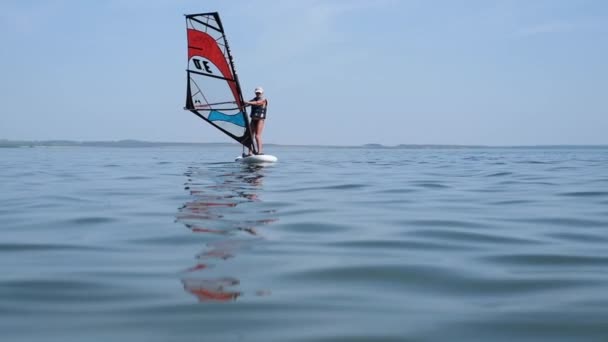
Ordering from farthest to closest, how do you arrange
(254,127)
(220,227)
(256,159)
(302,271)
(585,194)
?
(254,127)
(256,159)
(585,194)
(220,227)
(302,271)

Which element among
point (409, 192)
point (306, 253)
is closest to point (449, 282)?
point (306, 253)

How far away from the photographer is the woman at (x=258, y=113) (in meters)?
17.8

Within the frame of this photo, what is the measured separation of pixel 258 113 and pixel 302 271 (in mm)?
14663

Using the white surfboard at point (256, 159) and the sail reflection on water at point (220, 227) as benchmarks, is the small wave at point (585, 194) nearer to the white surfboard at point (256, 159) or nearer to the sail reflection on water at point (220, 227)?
the sail reflection on water at point (220, 227)

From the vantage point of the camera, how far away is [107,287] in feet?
10.9

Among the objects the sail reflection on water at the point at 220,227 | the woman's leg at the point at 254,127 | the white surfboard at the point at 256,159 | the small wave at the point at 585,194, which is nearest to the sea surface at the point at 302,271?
the sail reflection on water at the point at 220,227

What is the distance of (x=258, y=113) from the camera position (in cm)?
1820

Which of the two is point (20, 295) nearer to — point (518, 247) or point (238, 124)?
point (518, 247)

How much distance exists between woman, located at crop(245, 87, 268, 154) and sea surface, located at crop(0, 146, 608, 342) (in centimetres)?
1041

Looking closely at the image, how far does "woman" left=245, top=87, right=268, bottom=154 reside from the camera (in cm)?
1780

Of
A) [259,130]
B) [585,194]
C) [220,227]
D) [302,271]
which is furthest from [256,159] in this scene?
[302,271]

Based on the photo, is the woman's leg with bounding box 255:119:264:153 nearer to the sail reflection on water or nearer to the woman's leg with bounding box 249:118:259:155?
the woman's leg with bounding box 249:118:259:155

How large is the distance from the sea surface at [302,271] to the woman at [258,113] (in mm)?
10413

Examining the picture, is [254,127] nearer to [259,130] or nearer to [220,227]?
[259,130]
